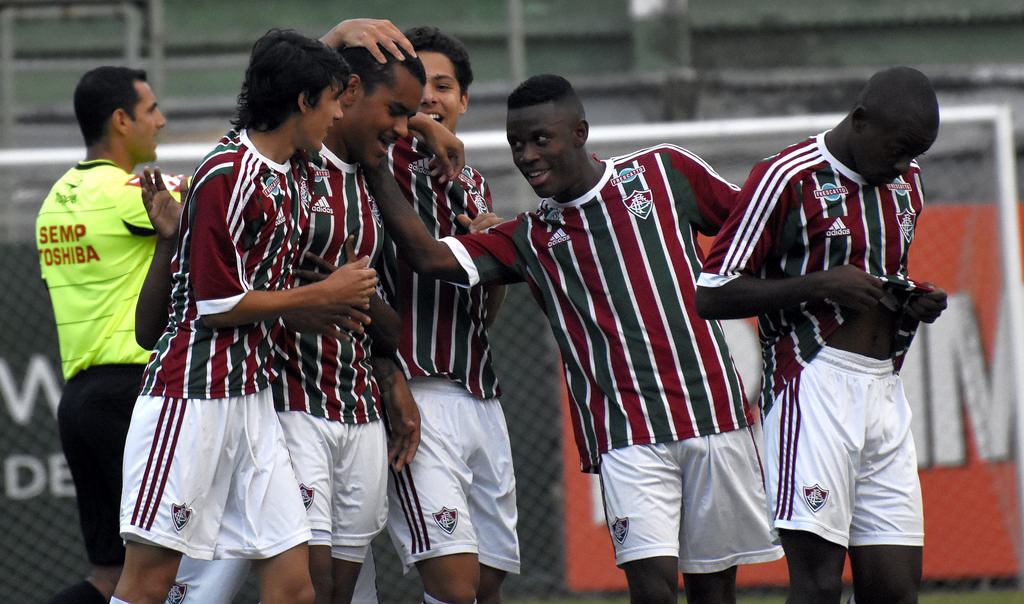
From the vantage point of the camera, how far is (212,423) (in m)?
3.30

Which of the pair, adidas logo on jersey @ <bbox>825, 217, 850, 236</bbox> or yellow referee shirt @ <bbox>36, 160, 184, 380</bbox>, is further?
yellow referee shirt @ <bbox>36, 160, 184, 380</bbox>

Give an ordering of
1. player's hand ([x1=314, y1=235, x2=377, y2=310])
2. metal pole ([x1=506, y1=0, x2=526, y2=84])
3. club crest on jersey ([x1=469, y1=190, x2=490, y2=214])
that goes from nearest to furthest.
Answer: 1. player's hand ([x1=314, y1=235, x2=377, y2=310])
2. club crest on jersey ([x1=469, y1=190, x2=490, y2=214])
3. metal pole ([x1=506, y1=0, x2=526, y2=84])

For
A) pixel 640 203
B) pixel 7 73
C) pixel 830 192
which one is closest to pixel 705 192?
pixel 640 203

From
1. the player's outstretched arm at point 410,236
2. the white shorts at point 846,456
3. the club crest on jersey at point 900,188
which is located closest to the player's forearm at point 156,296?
the player's outstretched arm at point 410,236

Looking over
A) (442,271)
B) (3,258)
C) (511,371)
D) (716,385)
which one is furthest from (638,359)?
(3,258)

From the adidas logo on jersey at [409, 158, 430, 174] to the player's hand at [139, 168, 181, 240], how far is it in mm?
810

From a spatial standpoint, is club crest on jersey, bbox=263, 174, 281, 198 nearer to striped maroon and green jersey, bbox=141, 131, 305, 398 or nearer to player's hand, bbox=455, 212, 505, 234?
striped maroon and green jersey, bbox=141, 131, 305, 398

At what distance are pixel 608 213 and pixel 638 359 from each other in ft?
1.52

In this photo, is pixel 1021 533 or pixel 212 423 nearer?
pixel 212 423

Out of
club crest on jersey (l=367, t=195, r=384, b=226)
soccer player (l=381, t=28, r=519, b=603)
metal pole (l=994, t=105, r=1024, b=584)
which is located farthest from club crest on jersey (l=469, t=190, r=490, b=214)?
metal pole (l=994, t=105, r=1024, b=584)

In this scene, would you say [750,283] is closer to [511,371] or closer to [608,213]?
[608,213]

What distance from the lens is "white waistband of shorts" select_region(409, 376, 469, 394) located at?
3973 millimetres

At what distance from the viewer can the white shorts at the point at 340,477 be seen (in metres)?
3.59

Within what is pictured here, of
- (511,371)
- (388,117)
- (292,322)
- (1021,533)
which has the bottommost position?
(1021,533)
